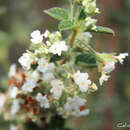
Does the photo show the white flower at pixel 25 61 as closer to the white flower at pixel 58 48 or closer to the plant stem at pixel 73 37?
the white flower at pixel 58 48

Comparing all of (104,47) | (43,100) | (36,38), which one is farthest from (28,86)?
(104,47)

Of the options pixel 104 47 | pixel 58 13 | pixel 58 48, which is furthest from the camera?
pixel 104 47

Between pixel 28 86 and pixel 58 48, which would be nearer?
pixel 58 48

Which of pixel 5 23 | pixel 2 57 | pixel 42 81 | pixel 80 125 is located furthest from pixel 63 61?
pixel 5 23

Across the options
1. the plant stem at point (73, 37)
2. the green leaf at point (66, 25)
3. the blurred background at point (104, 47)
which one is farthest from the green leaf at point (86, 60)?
the blurred background at point (104, 47)

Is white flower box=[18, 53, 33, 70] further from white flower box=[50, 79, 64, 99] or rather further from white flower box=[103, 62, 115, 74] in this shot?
white flower box=[103, 62, 115, 74]

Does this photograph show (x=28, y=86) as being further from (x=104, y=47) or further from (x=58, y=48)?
(x=104, y=47)

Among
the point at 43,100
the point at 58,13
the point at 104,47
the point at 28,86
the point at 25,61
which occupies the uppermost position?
the point at 104,47
